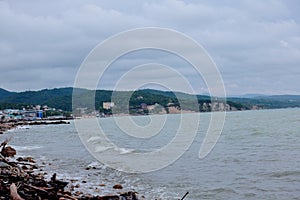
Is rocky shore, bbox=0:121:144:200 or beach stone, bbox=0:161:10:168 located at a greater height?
beach stone, bbox=0:161:10:168

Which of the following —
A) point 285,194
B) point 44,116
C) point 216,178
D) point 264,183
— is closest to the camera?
point 285,194

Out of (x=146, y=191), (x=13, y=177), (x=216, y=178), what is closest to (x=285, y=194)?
(x=216, y=178)

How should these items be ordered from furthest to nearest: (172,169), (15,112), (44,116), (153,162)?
(44,116) → (15,112) → (153,162) → (172,169)

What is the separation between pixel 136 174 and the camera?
16.6 m

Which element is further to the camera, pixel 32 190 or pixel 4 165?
pixel 4 165

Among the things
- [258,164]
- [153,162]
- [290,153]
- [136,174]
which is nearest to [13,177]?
[136,174]

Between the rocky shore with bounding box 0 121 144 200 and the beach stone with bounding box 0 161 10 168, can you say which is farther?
the beach stone with bounding box 0 161 10 168

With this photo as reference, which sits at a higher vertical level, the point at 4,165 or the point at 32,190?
the point at 4,165

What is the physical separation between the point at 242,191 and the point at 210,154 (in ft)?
35.3

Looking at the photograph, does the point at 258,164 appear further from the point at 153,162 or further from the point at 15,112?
the point at 15,112

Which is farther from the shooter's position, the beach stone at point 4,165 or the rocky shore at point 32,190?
the beach stone at point 4,165

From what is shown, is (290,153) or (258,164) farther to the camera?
(290,153)

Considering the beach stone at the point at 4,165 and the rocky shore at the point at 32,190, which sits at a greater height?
the beach stone at the point at 4,165

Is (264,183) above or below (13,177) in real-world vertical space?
below
